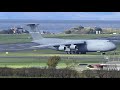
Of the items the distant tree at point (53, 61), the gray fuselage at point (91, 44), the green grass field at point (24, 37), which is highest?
the green grass field at point (24, 37)

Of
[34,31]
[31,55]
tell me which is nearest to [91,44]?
[31,55]

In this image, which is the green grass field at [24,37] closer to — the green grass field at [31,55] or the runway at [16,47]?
→ the green grass field at [31,55]

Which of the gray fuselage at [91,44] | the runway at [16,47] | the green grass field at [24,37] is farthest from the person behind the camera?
the gray fuselage at [91,44]

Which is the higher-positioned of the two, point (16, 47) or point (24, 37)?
point (24, 37)

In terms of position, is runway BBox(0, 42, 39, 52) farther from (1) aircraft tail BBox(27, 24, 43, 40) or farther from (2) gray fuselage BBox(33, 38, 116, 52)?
(2) gray fuselage BBox(33, 38, 116, 52)

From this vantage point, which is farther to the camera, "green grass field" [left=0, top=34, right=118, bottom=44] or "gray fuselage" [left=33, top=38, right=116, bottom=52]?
"gray fuselage" [left=33, top=38, right=116, bottom=52]

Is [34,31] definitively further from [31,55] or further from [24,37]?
[31,55]

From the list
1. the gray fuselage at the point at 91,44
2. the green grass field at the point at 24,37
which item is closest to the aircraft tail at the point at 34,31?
the green grass field at the point at 24,37

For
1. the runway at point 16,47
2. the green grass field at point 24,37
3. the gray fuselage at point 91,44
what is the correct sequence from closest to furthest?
1. the green grass field at point 24,37
2. the runway at point 16,47
3. the gray fuselage at point 91,44

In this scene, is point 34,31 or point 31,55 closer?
point 34,31

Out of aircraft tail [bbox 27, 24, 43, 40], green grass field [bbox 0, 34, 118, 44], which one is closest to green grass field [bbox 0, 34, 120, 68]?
green grass field [bbox 0, 34, 118, 44]
